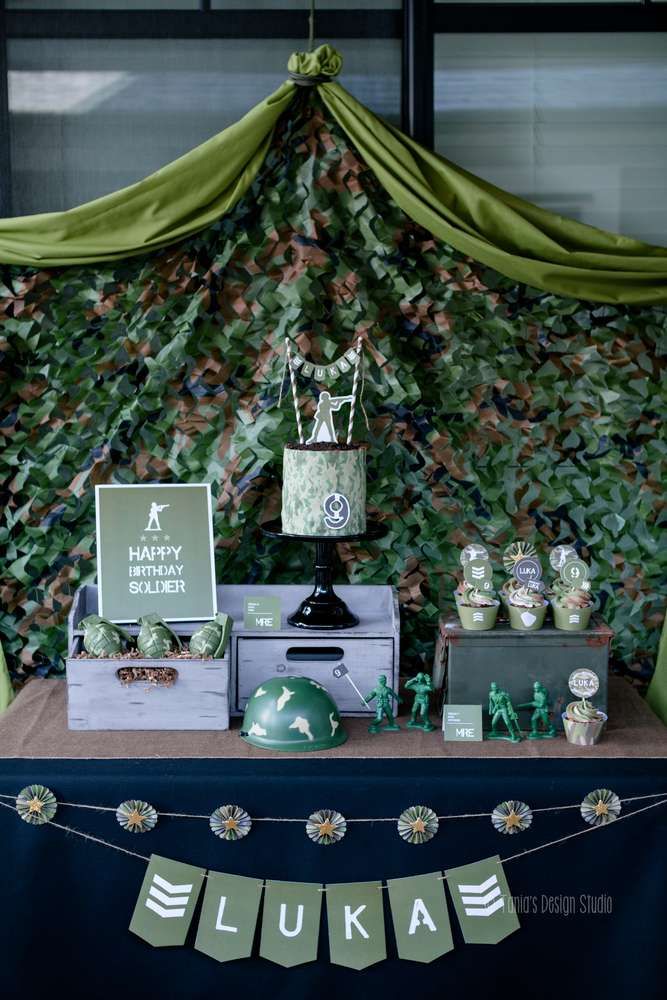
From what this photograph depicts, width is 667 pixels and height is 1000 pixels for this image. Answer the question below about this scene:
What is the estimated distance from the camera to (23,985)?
6.06ft

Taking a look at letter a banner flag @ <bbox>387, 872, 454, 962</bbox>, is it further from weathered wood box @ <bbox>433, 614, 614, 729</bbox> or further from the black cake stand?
the black cake stand

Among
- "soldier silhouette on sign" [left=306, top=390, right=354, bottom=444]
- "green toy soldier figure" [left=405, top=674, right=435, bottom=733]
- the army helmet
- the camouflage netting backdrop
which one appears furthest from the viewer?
the camouflage netting backdrop

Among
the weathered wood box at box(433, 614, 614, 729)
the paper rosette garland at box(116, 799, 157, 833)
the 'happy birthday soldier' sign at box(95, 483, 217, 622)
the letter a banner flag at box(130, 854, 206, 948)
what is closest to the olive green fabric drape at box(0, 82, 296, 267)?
the 'happy birthday soldier' sign at box(95, 483, 217, 622)

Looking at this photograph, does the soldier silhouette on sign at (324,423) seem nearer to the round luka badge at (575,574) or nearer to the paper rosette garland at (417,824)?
the round luka badge at (575,574)

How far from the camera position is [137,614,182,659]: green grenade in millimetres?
1970

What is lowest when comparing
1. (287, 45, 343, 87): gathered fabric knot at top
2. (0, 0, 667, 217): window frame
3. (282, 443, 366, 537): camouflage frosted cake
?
(282, 443, 366, 537): camouflage frosted cake

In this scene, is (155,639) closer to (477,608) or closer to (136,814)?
(136,814)

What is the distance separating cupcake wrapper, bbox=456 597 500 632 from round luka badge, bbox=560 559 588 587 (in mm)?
150

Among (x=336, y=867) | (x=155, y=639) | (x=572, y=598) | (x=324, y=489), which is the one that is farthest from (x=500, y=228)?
(x=336, y=867)

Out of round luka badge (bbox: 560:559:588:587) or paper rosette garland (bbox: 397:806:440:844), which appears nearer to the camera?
paper rosette garland (bbox: 397:806:440:844)

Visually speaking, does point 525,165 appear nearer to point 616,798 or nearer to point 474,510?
point 474,510

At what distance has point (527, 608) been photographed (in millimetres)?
2014

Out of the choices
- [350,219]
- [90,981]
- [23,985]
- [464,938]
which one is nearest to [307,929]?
[464,938]

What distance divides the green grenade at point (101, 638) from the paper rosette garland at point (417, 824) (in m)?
0.62
